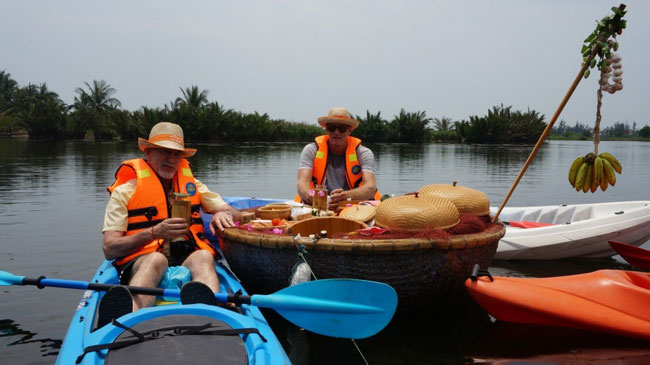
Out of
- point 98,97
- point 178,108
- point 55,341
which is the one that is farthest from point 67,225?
point 98,97

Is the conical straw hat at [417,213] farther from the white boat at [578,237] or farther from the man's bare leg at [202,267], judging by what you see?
the white boat at [578,237]

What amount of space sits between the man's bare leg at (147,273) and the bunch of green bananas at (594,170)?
3389mm

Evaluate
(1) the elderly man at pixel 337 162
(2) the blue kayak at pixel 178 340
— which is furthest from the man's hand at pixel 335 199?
(2) the blue kayak at pixel 178 340

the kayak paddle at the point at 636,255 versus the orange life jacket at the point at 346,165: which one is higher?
the orange life jacket at the point at 346,165

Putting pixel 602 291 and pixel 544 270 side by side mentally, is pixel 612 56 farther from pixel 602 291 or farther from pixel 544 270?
pixel 544 270

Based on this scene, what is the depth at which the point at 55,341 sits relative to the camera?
3734 mm

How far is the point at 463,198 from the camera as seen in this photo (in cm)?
398

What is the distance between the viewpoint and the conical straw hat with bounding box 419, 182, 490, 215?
3957 millimetres

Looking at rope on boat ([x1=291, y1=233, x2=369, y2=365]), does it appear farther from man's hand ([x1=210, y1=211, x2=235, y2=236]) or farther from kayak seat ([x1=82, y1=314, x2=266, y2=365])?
kayak seat ([x1=82, y1=314, x2=266, y2=365])

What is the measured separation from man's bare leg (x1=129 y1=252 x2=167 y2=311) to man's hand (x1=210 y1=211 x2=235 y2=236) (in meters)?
0.66

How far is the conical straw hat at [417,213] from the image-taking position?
3439mm

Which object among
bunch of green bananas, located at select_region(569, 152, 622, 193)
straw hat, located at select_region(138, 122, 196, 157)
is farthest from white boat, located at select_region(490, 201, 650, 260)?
straw hat, located at select_region(138, 122, 196, 157)

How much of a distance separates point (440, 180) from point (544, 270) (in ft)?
32.1

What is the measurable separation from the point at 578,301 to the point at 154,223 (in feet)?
10.1
